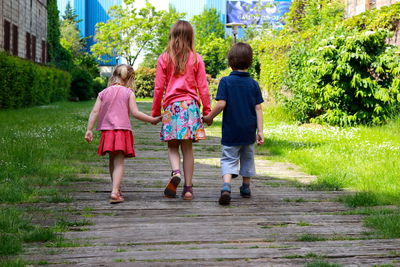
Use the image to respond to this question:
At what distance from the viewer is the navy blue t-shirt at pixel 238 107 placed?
4926 millimetres

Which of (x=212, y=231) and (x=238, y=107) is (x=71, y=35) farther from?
(x=212, y=231)

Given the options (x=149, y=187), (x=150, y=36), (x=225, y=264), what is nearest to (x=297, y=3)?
(x=149, y=187)

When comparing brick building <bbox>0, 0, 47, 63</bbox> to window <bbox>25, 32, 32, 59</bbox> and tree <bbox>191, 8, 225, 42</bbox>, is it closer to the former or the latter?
window <bbox>25, 32, 32, 59</bbox>

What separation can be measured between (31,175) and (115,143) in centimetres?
157

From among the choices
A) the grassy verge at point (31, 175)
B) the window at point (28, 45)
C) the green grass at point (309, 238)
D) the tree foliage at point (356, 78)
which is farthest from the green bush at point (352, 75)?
the window at point (28, 45)

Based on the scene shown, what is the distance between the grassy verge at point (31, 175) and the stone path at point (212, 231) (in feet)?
0.56

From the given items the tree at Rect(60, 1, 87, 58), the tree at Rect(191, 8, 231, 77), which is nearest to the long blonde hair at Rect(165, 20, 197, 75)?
the tree at Rect(60, 1, 87, 58)

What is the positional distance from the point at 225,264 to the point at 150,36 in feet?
153

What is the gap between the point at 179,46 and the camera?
4.93 meters

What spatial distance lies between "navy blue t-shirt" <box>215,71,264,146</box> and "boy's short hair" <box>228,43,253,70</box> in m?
0.08

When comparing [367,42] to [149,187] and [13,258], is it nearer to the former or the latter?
[149,187]

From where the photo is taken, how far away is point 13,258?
3.07m

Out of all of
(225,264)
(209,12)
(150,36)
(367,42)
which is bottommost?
(225,264)

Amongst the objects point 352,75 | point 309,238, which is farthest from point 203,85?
point 352,75
